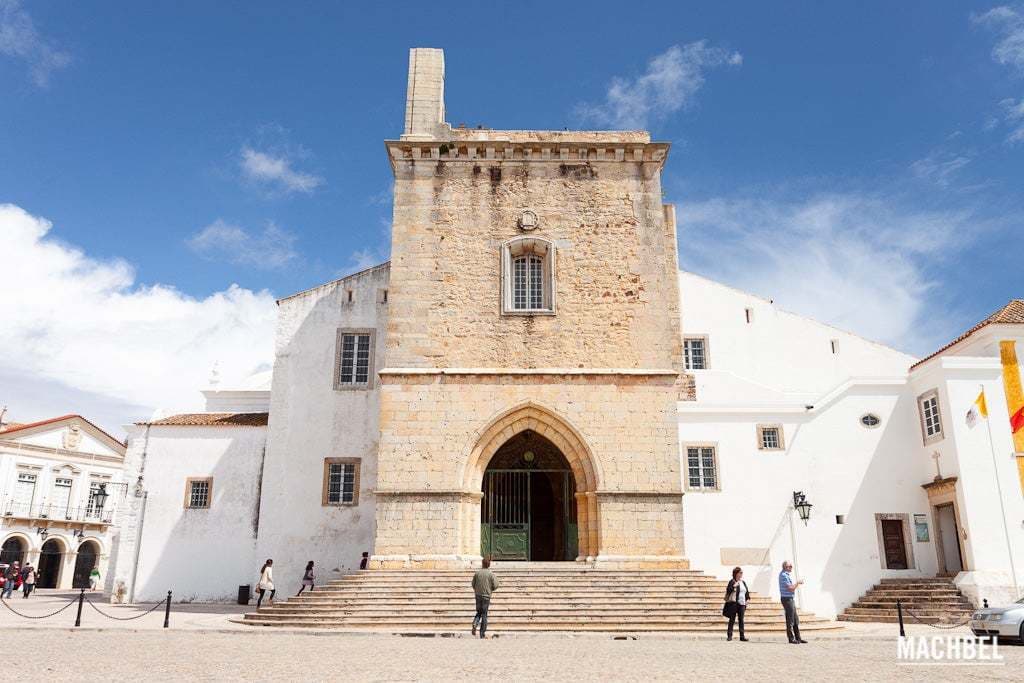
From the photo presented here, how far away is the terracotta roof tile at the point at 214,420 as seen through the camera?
2184 centimetres

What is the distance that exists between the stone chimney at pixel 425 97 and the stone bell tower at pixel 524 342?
0.04m

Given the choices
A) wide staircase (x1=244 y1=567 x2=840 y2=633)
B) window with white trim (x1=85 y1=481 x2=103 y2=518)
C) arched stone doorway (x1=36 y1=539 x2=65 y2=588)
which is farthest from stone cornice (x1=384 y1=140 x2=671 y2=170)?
arched stone doorway (x1=36 y1=539 x2=65 y2=588)

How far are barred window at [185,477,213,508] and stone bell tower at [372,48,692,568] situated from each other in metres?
7.43

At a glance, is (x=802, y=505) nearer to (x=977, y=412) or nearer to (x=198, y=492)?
(x=977, y=412)

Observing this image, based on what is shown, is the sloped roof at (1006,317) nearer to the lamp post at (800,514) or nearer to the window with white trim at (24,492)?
the lamp post at (800,514)

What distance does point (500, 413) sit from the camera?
1700 centimetres

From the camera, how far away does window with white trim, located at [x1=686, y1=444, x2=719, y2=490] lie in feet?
62.7

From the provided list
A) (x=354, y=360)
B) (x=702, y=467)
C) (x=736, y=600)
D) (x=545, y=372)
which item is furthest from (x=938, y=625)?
(x=354, y=360)

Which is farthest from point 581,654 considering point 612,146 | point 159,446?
point 159,446

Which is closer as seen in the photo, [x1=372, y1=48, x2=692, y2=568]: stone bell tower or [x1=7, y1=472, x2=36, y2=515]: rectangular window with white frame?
[x1=372, y1=48, x2=692, y2=568]: stone bell tower

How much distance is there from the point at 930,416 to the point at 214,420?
1916cm

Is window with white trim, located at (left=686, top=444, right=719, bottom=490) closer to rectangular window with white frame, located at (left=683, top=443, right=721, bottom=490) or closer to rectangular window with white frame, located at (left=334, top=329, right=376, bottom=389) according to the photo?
rectangular window with white frame, located at (left=683, top=443, right=721, bottom=490)

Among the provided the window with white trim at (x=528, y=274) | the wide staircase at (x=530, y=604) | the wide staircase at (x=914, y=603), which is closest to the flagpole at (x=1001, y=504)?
the wide staircase at (x=914, y=603)

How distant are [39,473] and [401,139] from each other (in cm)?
2799
